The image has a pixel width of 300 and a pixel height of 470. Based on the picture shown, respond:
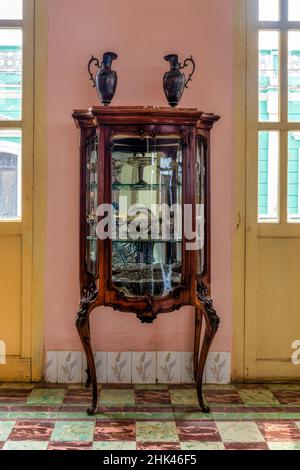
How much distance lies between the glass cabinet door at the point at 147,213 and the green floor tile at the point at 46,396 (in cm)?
77

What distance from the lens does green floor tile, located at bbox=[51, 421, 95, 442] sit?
89.1 inches

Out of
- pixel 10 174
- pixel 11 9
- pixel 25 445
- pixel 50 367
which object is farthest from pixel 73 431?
pixel 11 9

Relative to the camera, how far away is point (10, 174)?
3.02 metres

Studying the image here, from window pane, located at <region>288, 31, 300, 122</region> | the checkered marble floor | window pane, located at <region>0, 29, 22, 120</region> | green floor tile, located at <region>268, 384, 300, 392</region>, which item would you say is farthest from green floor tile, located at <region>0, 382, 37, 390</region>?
window pane, located at <region>288, 31, 300, 122</region>

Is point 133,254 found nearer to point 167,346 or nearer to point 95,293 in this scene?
point 95,293

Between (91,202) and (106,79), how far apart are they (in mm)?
677

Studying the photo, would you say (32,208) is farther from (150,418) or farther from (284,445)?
(284,445)

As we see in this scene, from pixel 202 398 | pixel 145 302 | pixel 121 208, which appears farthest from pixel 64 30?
pixel 202 398

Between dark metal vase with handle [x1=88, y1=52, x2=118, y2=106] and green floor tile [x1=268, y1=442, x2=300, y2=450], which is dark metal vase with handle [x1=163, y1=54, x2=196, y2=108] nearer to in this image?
dark metal vase with handle [x1=88, y1=52, x2=118, y2=106]

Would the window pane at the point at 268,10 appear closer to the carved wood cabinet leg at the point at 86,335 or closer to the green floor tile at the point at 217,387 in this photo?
the carved wood cabinet leg at the point at 86,335

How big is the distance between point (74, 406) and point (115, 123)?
1.50m

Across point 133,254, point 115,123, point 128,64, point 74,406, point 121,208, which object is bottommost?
point 74,406

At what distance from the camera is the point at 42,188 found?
2977 millimetres

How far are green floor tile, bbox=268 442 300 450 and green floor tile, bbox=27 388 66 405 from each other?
3.74ft
